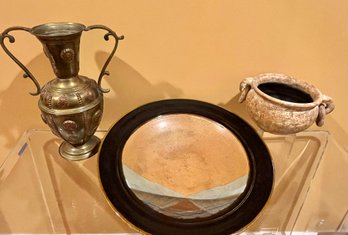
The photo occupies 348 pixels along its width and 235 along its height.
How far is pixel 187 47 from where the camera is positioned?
0.58 metres

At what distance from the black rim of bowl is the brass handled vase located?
2.7 inches

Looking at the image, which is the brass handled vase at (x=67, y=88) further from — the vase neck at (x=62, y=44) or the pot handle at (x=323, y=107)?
the pot handle at (x=323, y=107)

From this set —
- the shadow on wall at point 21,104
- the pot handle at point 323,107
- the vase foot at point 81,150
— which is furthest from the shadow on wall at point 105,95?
the pot handle at point 323,107

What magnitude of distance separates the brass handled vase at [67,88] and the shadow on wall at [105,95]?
0.32ft

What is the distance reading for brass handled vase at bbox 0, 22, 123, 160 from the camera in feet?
1.46

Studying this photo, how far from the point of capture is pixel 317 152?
729 mm

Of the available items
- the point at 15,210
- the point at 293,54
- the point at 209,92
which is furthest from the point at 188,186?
the point at 15,210

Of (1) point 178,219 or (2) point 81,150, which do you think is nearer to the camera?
(1) point 178,219

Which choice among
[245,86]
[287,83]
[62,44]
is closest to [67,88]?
[62,44]

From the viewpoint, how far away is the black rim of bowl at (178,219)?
43 cm

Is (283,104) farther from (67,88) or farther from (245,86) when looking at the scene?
(67,88)

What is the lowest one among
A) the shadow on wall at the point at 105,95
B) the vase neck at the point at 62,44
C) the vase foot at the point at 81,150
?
the vase foot at the point at 81,150

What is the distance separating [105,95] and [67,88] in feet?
0.51

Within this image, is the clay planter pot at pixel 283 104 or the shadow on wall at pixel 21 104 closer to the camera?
the clay planter pot at pixel 283 104
